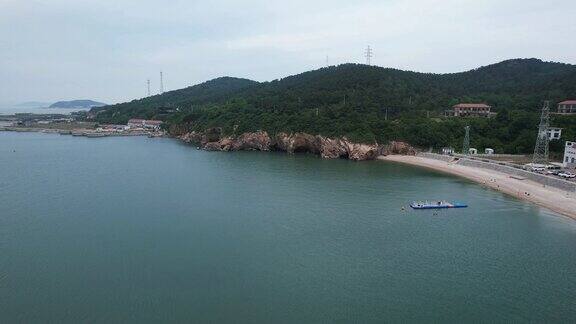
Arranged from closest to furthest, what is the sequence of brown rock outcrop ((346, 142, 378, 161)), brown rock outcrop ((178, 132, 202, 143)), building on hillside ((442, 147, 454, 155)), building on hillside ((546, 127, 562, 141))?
building on hillside ((546, 127, 562, 141))
building on hillside ((442, 147, 454, 155))
brown rock outcrop ((346, 142, 378, 161))
brown rock outcrop ((178, 132, 202, 143))

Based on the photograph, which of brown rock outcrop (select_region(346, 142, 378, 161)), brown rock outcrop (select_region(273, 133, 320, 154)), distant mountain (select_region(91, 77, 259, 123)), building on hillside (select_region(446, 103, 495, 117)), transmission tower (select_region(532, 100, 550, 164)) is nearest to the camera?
transmission tower (select_region(532, 100, 550, 164))

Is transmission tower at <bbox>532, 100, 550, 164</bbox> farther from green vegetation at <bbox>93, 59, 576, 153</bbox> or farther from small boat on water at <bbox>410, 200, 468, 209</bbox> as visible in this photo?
small boat on water at <bbox>410, 200, 468, 209</bbox>

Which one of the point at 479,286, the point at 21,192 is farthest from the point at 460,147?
the point at 21,192

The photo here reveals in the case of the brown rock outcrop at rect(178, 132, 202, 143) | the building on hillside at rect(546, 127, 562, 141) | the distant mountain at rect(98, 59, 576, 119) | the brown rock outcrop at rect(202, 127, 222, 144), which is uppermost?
the distant mountain at rect(98, 59, 576, 119)

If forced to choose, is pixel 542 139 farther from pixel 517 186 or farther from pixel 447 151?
pixel 517 186

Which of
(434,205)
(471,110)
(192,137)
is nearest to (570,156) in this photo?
(434,205)

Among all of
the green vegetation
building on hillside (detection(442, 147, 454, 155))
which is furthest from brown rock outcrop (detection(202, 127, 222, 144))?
building on hillside (detection(442, 147, 454, 155))

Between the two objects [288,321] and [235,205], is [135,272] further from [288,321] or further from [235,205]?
[235,205]
